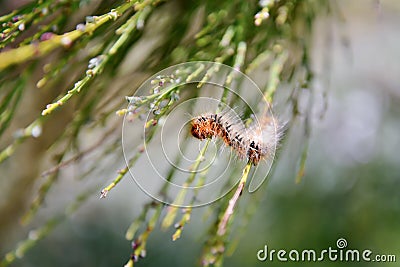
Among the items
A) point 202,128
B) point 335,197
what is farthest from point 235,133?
point 335,197

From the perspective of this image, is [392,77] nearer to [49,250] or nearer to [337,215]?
[337,215]

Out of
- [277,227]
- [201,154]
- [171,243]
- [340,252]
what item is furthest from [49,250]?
[201,154]

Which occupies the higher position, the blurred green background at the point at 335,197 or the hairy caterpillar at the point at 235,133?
the hairy caterpillar at the point at 235,133

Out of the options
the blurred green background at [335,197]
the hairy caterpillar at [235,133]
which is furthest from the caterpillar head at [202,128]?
the blurred green background at [335,197]

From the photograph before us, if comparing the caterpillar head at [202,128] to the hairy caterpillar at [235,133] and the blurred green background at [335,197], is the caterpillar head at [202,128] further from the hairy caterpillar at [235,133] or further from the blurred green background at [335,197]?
the blurred green background at [335,197]

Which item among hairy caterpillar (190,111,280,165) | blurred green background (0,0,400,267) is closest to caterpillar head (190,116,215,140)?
hairy caterpillar (190,111,280,165)

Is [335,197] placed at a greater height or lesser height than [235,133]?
lesser

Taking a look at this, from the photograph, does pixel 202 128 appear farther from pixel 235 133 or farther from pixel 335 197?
pixel 335 197
